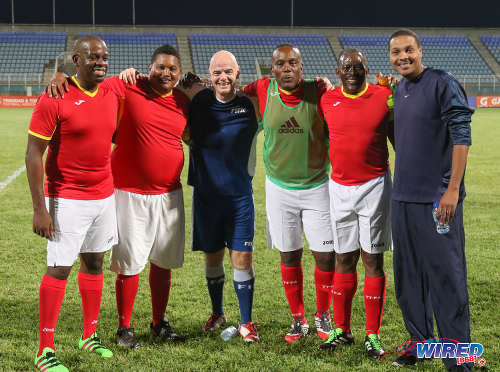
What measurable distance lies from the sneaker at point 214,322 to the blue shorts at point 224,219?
573 millimetres

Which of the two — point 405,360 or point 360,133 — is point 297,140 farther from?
point 405,360

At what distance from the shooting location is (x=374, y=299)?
372cm

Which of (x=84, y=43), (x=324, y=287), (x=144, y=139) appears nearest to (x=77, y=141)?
(x=144, y=139)

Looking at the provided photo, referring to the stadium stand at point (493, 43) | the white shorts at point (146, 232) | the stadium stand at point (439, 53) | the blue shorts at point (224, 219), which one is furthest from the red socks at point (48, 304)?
the stadium stand at point (493, 43)

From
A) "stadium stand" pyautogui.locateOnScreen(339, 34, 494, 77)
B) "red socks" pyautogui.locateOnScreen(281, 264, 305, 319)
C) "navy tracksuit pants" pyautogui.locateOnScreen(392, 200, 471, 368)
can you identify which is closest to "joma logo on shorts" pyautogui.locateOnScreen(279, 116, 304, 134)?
"navy tracksuit pants" pyautogui.locateOnScreen(392, 200, 471, 368)

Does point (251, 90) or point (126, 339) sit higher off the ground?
point (251, 90)

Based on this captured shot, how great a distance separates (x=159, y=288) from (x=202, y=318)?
0.56 meters

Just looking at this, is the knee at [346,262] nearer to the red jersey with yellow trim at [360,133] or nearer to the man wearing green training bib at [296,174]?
the man wearing green training bib at [296,174]

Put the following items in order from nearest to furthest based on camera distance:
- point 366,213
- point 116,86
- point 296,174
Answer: point 366,213 < point 116,86 < point 296,174

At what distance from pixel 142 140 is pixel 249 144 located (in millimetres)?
759

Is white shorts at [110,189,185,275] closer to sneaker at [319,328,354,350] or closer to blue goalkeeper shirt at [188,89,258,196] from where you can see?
blue goalkeeper shirt at [188,89,258,196]

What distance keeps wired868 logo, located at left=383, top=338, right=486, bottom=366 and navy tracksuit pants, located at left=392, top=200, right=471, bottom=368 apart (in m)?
0.03

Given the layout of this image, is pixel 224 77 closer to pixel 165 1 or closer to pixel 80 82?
pixel 80 82

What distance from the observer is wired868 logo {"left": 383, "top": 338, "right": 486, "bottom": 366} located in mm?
3242
